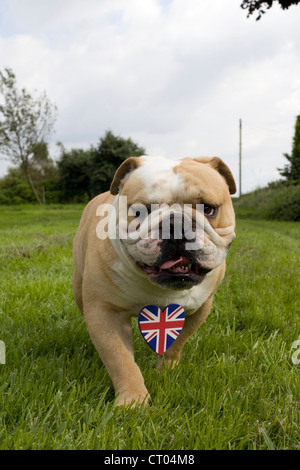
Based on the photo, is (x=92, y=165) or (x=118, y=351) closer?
(x=118, y=351)

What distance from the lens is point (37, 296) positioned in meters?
3.64

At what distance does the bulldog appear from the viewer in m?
1.90

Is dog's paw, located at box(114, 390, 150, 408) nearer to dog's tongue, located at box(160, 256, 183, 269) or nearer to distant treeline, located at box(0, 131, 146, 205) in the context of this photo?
dog's tongue, located at box(160, 256, 183, 269)

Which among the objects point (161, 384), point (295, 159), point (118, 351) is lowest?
point (161, 384)

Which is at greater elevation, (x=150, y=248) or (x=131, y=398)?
(x=150, y=248)

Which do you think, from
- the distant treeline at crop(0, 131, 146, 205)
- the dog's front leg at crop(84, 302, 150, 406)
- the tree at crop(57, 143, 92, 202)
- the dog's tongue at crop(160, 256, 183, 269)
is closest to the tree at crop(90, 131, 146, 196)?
the distant treeline at crop(0, 131, 146, 205)

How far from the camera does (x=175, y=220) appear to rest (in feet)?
6.06

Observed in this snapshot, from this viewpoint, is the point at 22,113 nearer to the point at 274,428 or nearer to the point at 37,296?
the point at 37,296

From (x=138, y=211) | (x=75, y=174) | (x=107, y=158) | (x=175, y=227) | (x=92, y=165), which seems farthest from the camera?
(x=75, y=174)

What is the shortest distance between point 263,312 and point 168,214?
5.46ft

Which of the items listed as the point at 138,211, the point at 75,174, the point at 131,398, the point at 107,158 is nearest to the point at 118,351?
the point at 131,398

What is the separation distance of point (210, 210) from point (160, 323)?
620mm

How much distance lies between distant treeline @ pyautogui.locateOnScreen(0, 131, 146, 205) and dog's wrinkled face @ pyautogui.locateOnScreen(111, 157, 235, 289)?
24.1 m

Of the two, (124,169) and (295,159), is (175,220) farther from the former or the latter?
(295,159)
